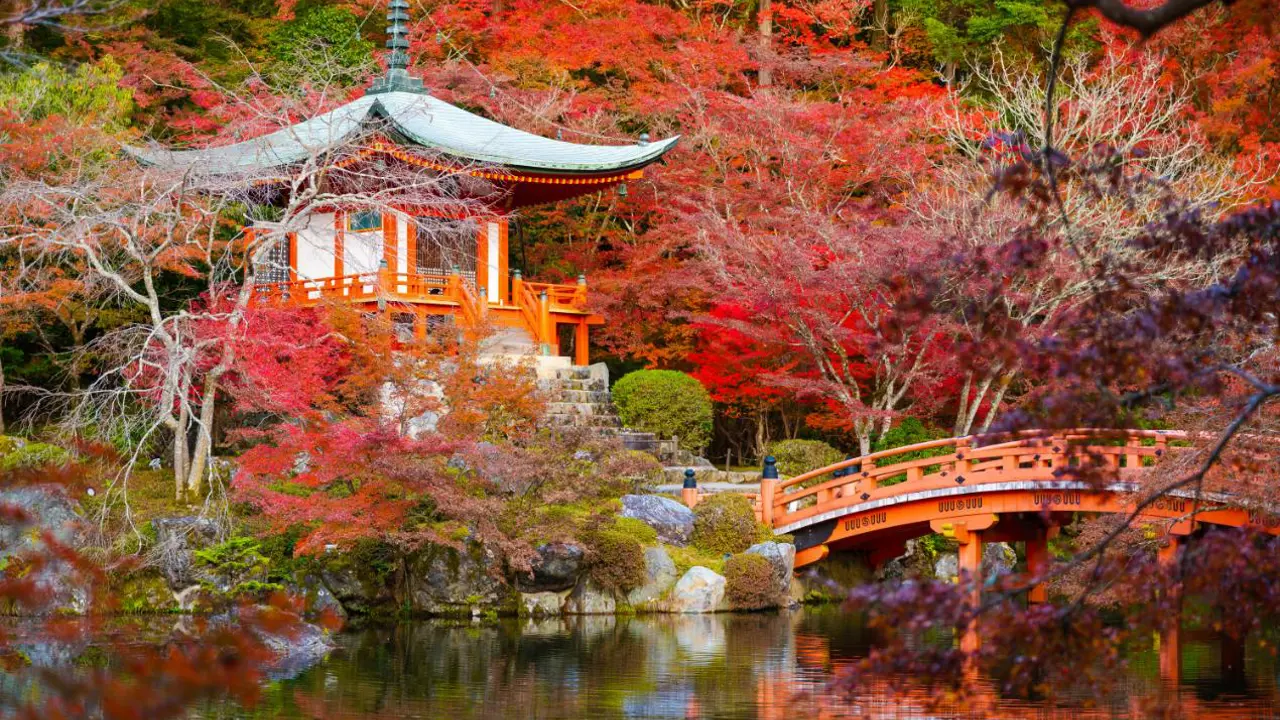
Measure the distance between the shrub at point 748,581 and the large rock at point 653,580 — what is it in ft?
2.17

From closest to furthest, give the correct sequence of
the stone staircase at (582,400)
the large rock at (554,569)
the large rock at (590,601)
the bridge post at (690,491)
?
the large rock at (554,569) < the large rock at (590,601) < the bridge post at (690,491) < the stone staircase at (582,400)

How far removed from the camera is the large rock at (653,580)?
647 inches

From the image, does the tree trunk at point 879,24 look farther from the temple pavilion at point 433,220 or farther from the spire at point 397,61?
the spire at point 397,61

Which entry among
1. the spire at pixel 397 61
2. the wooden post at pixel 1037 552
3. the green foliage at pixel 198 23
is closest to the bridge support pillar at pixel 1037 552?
the wooden post at pixel 1037 552

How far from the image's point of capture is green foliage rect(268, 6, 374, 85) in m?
22.9

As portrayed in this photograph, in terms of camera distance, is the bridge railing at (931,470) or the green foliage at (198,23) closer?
the bridge railing at (931,470)

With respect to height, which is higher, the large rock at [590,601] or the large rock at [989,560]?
the large rock at [989,560]

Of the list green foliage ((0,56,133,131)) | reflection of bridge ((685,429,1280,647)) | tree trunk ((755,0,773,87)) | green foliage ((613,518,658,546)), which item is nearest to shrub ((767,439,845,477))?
reflection of bridge ((685,429,1280,647))

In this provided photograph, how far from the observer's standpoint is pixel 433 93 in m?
23.8

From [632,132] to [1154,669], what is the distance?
47.9 feet

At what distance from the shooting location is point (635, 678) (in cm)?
1230

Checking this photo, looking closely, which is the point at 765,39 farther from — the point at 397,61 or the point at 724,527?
the point at 724,527

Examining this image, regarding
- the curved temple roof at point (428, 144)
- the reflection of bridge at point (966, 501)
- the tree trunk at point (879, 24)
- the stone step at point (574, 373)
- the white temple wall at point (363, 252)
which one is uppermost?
the tree trunk at point (879, 24)

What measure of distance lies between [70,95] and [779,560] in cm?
1038
